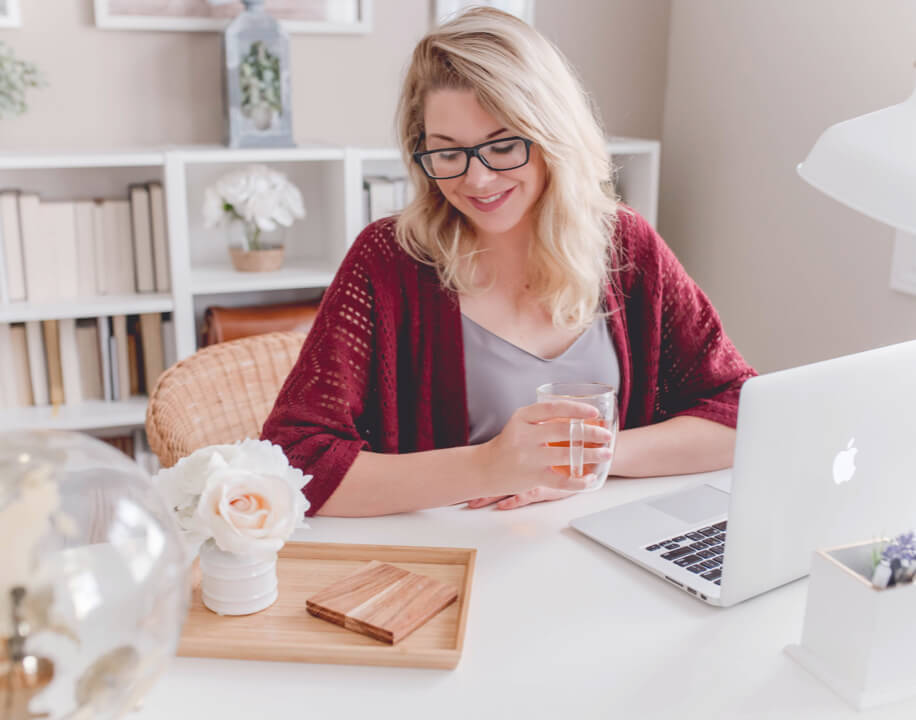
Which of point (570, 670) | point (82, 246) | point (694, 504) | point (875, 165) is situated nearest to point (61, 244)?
point (82, 246)

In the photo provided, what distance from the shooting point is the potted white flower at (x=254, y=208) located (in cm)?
Result: 247

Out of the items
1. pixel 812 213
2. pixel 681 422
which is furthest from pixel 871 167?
pixel 812 213

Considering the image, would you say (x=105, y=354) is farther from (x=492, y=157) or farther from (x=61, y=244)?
(x=492, y=157)

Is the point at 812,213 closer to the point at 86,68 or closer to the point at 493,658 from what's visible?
the point at 493,658

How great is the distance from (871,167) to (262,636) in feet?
2.49

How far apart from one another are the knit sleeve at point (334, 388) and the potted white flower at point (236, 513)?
0.93 feet

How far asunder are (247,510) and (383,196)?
1824 millimetres

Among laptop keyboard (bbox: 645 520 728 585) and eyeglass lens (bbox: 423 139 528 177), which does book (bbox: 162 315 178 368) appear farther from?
laptop keyboard (bbox: 645 520 728 585)

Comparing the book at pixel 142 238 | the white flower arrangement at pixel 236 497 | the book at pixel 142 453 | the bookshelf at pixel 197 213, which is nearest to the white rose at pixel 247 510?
the white flower arrangement at pixel 236 497

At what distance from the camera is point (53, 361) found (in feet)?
8.20

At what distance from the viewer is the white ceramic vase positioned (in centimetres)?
97

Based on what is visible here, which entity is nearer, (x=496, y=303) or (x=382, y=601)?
(x=382, y=601)

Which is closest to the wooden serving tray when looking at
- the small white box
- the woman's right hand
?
the woman's right hand

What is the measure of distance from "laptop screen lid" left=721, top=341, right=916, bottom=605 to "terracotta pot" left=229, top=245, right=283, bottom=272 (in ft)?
6.20
